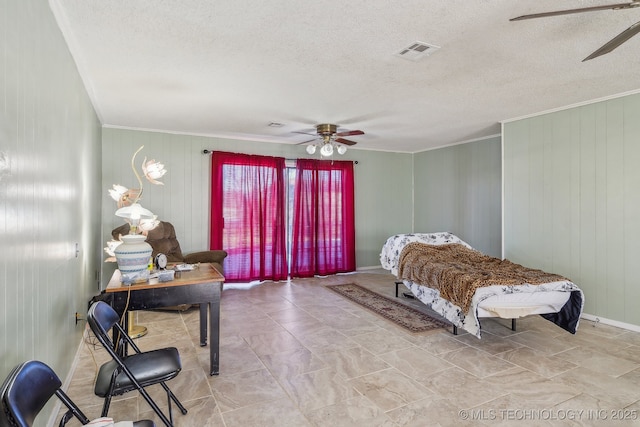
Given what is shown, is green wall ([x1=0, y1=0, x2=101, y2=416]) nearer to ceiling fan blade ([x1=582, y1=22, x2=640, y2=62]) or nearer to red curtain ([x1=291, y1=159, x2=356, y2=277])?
ceiling fan blade ([x1=582, y1=22, x2=640, y2=62])

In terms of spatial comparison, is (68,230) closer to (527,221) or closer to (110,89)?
(110,89)

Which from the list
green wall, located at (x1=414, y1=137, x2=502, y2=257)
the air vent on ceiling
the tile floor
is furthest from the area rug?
the air vent on ceiling

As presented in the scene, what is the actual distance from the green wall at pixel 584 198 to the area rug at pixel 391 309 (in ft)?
5.48

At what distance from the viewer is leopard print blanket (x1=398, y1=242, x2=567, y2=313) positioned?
3234 millimetres

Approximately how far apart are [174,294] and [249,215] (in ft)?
11.1

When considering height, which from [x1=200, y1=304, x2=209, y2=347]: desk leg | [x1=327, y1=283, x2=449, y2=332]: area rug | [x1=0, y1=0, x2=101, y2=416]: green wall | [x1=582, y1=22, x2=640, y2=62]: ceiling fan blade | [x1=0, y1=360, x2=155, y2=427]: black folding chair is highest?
[x1=582, y1=22, x2=640, y2=62]: ceiling fan blade

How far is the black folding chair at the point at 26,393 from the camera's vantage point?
1038 mm

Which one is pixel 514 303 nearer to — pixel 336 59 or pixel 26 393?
pixel 336 59

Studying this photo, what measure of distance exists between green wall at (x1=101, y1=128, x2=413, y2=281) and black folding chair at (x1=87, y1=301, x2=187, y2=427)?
11.5 ft

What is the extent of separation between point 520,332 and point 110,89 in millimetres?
4930

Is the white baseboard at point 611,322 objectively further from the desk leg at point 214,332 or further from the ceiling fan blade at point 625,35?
the desk leg at point 214,332

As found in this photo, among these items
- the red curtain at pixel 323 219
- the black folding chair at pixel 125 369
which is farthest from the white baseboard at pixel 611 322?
the black folding chair at pixel 125 369

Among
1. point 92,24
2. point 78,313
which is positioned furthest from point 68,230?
point 92,24

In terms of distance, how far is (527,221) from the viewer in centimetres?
460
